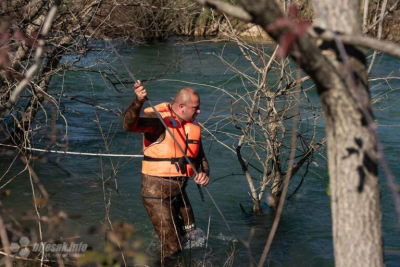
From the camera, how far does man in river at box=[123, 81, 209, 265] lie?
5.60 meters

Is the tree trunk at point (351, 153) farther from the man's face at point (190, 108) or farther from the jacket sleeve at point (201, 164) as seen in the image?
the jacket sleeve at point (201, 164)

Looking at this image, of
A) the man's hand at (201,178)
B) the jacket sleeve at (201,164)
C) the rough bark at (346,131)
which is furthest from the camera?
the jacket sleeve at (201,164)

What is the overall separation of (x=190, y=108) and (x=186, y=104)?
51mm

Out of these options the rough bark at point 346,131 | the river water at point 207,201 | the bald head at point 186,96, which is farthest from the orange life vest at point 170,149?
the rough bark at point 346,131

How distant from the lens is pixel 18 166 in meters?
9.84

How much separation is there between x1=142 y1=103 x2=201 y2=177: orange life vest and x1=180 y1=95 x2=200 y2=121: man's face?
0.24ft

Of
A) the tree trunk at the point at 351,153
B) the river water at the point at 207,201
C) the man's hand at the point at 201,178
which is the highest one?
the tree trunk at the point at 351,153

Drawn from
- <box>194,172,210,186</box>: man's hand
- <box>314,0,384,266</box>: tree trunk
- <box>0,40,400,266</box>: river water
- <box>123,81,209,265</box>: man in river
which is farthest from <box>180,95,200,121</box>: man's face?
<box>314,0,384,266</box>: tree trunk

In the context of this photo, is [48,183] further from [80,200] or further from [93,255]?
[93,255]

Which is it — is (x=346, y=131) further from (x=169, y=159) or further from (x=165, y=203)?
(x=165, y=203)

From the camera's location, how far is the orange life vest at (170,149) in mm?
5602

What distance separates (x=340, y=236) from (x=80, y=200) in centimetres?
621

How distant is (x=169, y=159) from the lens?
5.61 m

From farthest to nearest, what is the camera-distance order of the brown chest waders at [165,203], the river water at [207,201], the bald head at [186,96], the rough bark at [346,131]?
1. the river water at [207,201]
2. the brown chest waders at [165,203]
3. the bald head at [186,96]
4. the rough bark at [346,131]
